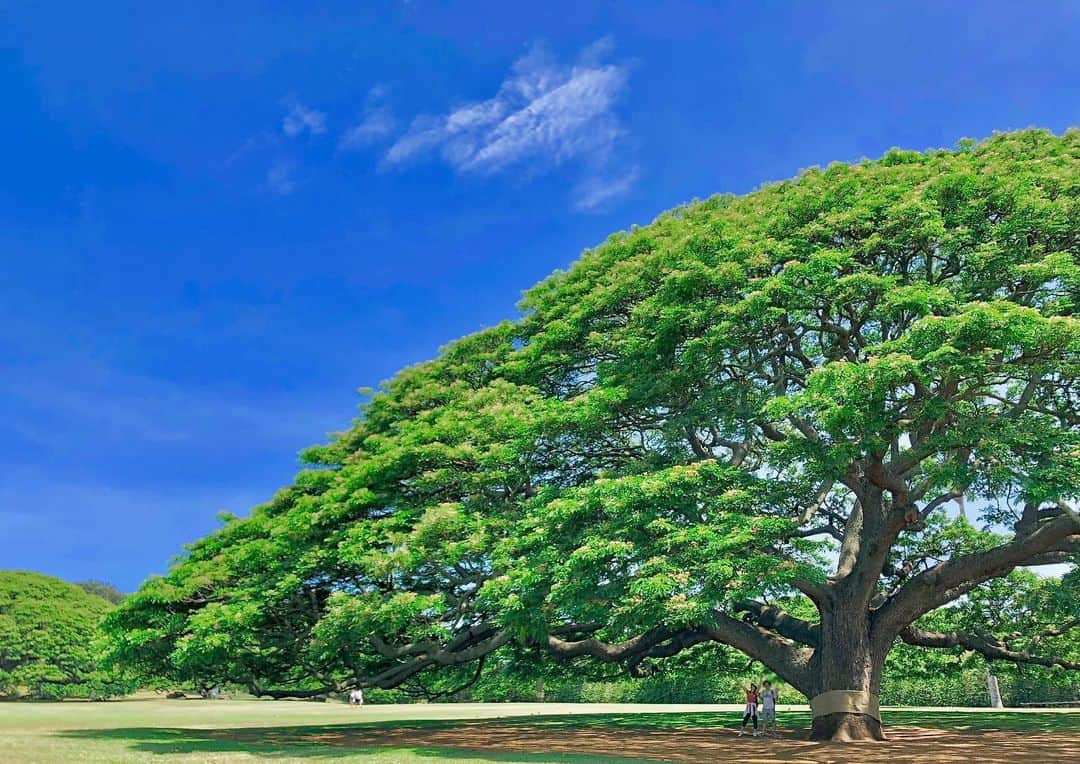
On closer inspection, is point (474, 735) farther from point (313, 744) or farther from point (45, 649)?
point (45, 649)

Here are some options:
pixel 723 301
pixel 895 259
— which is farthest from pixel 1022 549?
pixel 723 301

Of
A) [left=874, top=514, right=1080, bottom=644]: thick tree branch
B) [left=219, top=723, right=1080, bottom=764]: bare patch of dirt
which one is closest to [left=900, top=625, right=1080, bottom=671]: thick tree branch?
[left=219, top=723, right=1080, bottom=764]: bare patch of dirt

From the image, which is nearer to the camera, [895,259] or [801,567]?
[801,567]

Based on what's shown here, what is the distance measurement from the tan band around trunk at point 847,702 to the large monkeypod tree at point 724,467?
0.18ft

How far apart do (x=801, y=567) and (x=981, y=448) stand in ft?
12.3

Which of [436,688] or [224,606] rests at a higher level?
[224,606]

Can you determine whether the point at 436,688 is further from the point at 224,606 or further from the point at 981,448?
the point at 981,448

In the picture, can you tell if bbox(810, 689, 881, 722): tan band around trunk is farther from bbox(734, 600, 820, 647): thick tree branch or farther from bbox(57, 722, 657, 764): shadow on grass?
bbox(57, 722, 657, 764): shadow on grass

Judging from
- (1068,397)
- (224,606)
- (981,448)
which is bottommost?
(224,606)

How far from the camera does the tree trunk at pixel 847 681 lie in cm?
1698

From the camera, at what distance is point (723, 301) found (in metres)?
16.4

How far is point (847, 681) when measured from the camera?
677 inches

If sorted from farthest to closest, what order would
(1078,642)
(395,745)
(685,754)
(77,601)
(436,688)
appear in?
1. (77,601)
2. (436,688)
3. (1078,642)
4. (395,745)
5. (685,754)

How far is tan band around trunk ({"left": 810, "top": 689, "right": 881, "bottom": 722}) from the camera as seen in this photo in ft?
55.7
